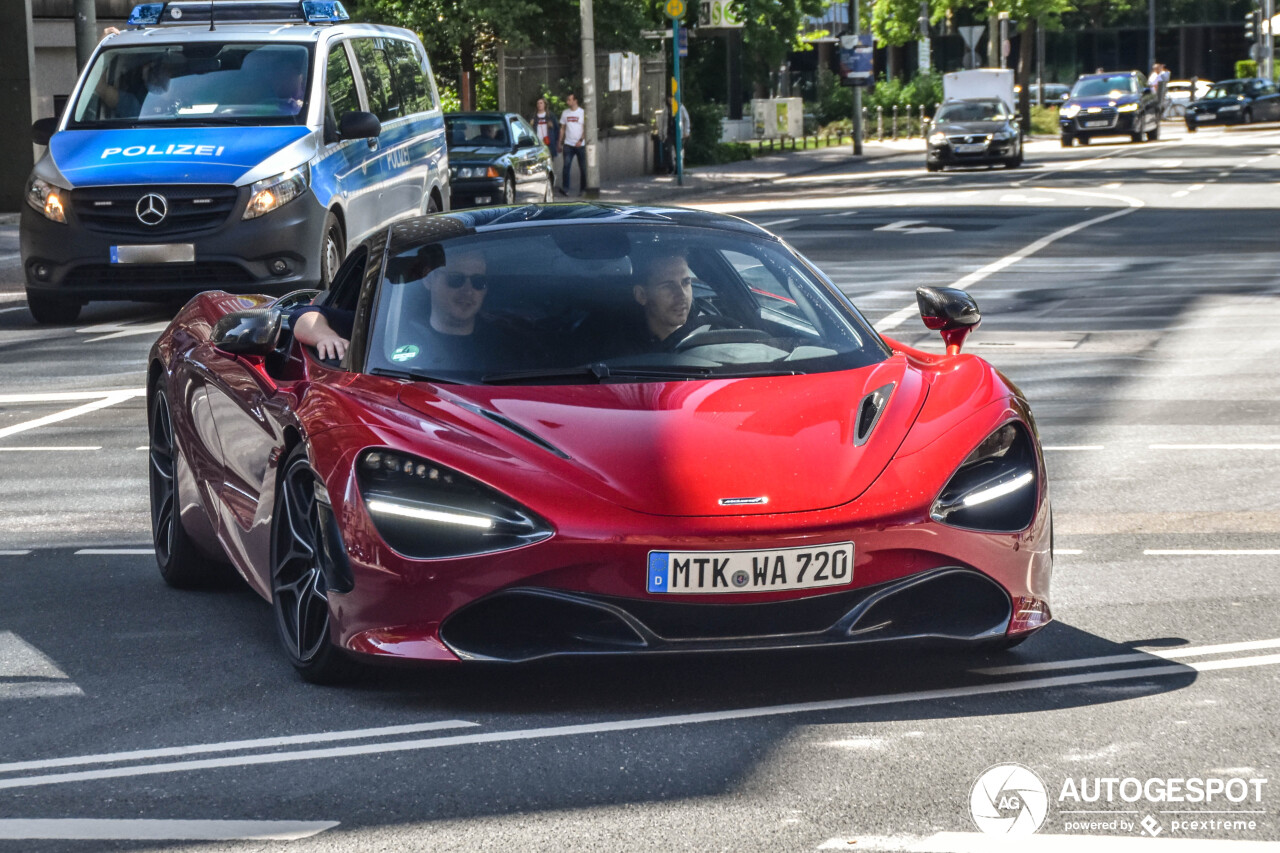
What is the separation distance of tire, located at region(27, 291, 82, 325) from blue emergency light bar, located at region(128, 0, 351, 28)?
2.51 metres

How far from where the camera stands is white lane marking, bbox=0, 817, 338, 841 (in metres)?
4.15

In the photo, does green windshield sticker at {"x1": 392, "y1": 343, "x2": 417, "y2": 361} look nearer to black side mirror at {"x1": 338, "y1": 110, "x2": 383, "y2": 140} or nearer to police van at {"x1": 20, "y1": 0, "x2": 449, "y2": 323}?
police van at {"x1": 20, "y1": 0, "x2": 449, "y2": 323}

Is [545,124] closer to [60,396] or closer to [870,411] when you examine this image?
[60,396]

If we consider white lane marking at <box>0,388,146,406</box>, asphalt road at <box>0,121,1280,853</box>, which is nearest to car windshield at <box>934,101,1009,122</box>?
white lane marking at <box>0,388,146,406</box>

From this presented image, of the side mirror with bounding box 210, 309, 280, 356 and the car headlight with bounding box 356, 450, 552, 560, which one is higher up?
the side mirror with bounding box 210, 309, 280, 356

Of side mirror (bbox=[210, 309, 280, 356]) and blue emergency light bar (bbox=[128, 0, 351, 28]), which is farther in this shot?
blue emergency light bar (bbox=[128, 0, 351, 28])

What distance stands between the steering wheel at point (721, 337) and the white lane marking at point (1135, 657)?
1.19 metres

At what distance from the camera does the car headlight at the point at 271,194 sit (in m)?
15.4

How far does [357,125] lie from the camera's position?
52.6 ft

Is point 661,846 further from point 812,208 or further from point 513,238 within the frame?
point 812,208

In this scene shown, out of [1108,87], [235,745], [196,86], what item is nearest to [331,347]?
[235,745]

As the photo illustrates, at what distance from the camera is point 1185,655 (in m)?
5.62

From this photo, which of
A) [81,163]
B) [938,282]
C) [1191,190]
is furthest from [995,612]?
[1191,190]

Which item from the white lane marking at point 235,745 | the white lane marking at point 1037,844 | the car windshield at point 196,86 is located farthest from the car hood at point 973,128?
the white lane marking at point 1037,844
